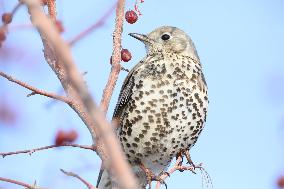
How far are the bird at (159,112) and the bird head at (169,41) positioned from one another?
0.88ft

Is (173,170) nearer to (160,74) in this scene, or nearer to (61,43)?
(160,74)

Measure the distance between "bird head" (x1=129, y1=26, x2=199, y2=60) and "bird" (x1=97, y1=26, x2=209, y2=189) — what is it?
269 millimetres

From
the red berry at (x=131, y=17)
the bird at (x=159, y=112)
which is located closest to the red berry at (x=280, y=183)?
the red berry at (x=131, y=17)

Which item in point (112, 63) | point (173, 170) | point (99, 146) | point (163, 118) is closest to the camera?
point (99, 146)

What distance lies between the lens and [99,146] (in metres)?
2.76

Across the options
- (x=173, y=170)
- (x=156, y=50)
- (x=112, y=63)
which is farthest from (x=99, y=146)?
(x=156, y=50)

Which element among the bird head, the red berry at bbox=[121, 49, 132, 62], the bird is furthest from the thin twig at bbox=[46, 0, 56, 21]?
the bird head

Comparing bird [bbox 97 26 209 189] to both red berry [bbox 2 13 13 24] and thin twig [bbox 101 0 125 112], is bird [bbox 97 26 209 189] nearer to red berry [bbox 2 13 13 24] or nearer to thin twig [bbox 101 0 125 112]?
thin twig [bbox 101 0 125 112]

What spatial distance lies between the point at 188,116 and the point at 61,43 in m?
4.38

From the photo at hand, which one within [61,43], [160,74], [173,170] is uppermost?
[160,74]

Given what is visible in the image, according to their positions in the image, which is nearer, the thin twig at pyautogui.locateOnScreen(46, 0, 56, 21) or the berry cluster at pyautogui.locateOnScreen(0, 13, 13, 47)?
the berry cluster at pyautogui.locateOnScreen(0, 13, 13, 47)

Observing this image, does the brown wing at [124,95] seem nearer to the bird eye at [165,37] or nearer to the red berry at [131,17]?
the bird eye at [165,37]

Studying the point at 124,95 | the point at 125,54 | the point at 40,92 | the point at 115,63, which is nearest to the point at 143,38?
the point at 124,95

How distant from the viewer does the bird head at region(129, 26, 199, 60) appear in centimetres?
579
